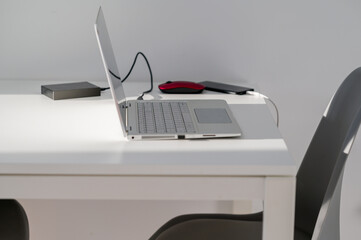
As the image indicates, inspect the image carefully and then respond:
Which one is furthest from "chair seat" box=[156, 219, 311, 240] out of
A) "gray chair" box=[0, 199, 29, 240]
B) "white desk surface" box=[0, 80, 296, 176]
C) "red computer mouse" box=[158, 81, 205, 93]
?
"red computer mouse" box=[158, 81, 205, 93]

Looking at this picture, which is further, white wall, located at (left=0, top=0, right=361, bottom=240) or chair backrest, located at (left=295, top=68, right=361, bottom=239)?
white wall, located at (left=0, top=0, right=361, bottom=240)

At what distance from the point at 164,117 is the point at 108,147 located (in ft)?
0.81

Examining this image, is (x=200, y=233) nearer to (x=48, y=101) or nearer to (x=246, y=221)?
(x=246, y=221)

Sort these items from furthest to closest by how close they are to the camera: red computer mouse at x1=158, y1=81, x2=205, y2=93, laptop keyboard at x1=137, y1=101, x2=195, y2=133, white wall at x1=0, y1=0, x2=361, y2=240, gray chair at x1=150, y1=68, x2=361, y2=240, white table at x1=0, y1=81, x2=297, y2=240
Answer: white wall at x1=0, y1=0, x2=361, y2=240
red computer mouse at x1=158, y1=81, x2=205, y2=93
laptop keyboard at x1=137, y1=101, x2=195, y2=133
gray chair at x1=150, y1=68, x2=361, y2=240
white table at x1=0, y1=81, x2=297, y2=240

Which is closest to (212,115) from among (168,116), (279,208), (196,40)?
(168,116)

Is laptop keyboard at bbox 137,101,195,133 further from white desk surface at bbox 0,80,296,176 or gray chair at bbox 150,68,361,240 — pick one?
gray chair at bbox 150,68,361,240

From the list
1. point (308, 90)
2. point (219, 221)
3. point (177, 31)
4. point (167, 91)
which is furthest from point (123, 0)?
point (219, 221)

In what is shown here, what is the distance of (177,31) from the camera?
7.58 ft

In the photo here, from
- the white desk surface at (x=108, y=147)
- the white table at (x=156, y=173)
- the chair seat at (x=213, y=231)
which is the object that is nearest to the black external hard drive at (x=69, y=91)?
the white desk surface at (x=108, y=147)

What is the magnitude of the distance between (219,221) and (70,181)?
452 mm

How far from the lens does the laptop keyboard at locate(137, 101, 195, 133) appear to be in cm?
163

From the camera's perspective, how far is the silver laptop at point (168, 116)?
1599 mm

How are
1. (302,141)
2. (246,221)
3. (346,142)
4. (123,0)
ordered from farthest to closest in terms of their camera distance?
(302,141), (123,0), (246,221), (346,142)

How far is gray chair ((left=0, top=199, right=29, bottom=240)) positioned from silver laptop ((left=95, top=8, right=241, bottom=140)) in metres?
0.42
